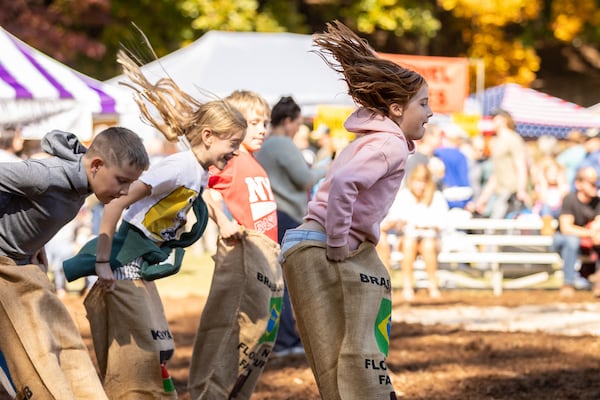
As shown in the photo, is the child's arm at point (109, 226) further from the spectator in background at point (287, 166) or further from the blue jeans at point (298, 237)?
the spectator in background at point (287, 166)

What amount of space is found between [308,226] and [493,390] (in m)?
3.23

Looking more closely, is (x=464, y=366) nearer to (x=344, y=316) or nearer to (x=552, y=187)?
(x=344, y=316)

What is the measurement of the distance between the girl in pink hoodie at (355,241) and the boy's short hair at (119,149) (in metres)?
0.72

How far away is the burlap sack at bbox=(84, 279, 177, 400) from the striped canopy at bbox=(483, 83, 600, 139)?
21.6 metres

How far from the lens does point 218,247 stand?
6.71m

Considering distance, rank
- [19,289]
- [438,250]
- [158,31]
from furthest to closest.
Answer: [158,31] → [438,250] → [19,289]

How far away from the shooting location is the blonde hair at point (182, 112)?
605 cm

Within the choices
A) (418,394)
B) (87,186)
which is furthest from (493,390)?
(87,186)

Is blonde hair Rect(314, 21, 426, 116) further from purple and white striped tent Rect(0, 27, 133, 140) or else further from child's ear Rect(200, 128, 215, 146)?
purple and white striped tent Rect(0, 27, 133, 140)

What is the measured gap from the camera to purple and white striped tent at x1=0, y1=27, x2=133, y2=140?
11.6m

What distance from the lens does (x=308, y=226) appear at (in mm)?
5156

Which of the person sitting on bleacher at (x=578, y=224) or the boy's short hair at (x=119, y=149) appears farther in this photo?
the person sitting on bleacher at (x=578, y=224)

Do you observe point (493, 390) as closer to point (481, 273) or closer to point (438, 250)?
point (438, 250)

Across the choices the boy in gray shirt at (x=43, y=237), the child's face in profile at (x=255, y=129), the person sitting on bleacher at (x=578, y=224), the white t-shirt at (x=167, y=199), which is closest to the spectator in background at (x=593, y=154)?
the person sitting on bleacher at (x=578, y=224)
